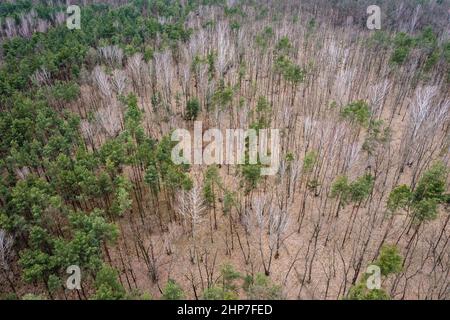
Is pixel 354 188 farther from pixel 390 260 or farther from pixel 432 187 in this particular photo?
pixel 390 260

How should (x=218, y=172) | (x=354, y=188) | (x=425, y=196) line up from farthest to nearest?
(x=218, y=172), (x=354, y=188), (x=425, y=196)

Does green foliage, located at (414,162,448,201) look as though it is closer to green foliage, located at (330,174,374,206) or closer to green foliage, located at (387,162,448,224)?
green foliage, located at (387,162,448,224)

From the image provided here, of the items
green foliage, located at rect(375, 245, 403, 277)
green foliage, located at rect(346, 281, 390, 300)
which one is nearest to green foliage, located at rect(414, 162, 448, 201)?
green foliage, located at rect(375, 245, 403, 277)

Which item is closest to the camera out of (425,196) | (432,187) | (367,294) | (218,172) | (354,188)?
(367,294)

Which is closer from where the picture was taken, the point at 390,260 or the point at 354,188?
the point at 390,260

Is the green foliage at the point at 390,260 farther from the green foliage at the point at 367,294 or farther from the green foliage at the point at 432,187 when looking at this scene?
the green foliage at the point at 432,187

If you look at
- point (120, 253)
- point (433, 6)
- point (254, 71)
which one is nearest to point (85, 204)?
point (120, 253)

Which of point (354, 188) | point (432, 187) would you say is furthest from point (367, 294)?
point (432, 187)

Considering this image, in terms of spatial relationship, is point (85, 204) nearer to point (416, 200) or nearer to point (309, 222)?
point (309, 222)
